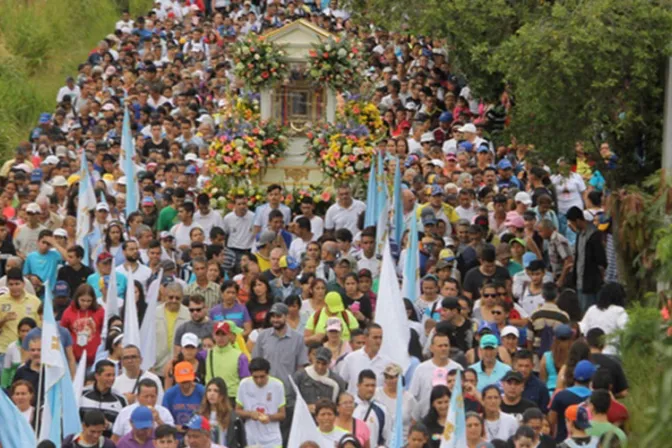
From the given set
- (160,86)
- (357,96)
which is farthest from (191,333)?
(160,86)

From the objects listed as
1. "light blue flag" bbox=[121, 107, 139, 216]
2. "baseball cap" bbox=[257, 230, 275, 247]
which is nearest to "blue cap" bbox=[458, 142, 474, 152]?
"light blue flag" bbox=[121, 107, 139, 216]

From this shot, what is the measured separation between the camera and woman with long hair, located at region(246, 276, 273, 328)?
1738 centimetres

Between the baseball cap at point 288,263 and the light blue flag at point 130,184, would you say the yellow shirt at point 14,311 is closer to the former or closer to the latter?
the baseball cap at point 288,263

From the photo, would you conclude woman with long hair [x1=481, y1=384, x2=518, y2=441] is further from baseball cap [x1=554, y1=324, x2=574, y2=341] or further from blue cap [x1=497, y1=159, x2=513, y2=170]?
blue cap [x1=497, y1=159, x2=513, y2=170]

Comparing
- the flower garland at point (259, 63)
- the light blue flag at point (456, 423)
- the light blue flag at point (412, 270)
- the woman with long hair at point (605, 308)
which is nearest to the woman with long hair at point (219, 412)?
the light blue flag at point (456, 423)

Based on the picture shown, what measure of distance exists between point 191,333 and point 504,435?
332cm

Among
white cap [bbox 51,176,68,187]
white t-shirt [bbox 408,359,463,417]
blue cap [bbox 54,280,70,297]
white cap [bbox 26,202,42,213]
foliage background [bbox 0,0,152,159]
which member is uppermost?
foliage background [bbox 0,0,152,159]

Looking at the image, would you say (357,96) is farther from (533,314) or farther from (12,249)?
(533,314)

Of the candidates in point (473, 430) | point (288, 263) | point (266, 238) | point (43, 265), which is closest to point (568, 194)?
point (266, 238)

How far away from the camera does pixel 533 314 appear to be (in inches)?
650

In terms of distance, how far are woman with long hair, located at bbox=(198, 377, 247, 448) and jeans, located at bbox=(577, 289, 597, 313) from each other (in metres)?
5.82

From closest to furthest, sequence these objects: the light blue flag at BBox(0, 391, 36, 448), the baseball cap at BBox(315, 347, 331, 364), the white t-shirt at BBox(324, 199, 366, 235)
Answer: the light blue flag at BBox(0, 391, 36, 448)
the baseball cap at BBox(315, 347, 331, 364)
the white t-shirt at BBox(324, 199, 366, 235)

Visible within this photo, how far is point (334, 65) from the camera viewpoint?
80.4 feet

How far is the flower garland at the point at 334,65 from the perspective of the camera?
24391 millimetres
